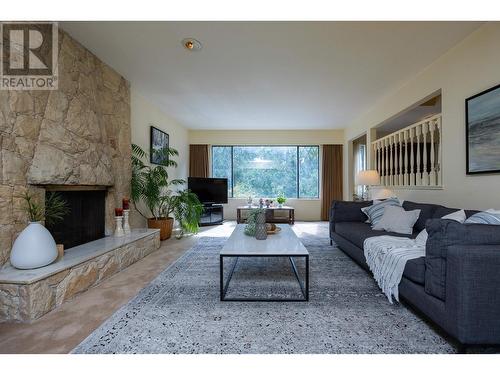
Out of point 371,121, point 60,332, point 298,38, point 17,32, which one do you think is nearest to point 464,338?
point 60,332

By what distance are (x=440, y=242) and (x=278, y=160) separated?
17.9 feet

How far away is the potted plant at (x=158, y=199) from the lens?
3746 mm

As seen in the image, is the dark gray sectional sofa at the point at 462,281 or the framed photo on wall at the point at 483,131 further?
the framed photo on wall at the point at 483,131

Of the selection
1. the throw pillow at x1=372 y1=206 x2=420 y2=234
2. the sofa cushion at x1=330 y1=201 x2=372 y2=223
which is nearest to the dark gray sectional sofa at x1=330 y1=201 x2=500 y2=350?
the throw pillow at x1=372 y1=206 x2=420 y2=234

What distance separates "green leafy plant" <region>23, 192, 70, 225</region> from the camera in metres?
1.93

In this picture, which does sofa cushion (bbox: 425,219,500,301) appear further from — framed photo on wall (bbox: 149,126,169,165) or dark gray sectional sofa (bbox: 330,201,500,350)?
framed photo on wall (bbox: 149,126,169,165)

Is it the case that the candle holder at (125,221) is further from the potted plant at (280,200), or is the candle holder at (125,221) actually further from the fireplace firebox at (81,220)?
the potted plant at (280,200)

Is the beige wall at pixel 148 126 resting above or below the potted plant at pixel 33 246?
above

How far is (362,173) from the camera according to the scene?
4.13 metres

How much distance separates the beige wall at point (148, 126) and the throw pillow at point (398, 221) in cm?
355

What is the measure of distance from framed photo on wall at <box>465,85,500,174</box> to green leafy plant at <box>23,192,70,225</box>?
153 inches

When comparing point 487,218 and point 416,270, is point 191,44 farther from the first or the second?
point 487,218

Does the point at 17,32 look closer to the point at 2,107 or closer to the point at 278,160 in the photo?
the point at 2,107

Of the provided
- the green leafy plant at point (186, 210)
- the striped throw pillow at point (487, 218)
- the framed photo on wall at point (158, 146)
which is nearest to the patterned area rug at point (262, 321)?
Answer: the striped throw pillow at point (487, 218)
